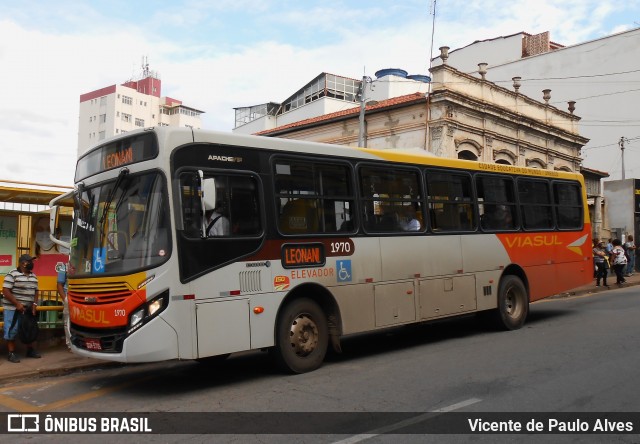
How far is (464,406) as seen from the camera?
19.6 feet

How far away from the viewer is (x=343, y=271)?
27.3ft

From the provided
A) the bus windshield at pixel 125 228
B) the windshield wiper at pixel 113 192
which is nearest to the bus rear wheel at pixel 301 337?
the bus windshield at pixel 125 228

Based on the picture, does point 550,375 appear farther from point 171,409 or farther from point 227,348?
point 171,409

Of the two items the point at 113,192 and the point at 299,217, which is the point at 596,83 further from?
the point at 113,192

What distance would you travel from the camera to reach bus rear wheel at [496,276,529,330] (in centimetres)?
1101

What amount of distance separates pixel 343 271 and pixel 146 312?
9.71ft

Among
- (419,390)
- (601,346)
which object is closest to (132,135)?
(419,390)

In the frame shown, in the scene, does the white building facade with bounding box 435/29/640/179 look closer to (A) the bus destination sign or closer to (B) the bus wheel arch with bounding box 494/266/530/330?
(B) the bus wheel arch with bounding box 494/266/530/330

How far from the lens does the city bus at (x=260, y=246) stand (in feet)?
21.7

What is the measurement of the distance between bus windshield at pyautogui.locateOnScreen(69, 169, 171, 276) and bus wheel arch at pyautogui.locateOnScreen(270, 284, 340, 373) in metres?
1.92

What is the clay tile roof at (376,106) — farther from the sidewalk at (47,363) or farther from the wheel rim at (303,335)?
the sidewalk at (47,363)

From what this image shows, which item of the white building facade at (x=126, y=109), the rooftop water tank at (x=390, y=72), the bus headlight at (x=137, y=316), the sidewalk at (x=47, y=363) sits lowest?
the sidewalk at (x=47, y=363)

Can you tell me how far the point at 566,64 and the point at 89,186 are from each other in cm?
4224

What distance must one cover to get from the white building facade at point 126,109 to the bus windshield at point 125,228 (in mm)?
82785
